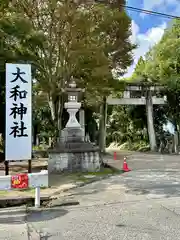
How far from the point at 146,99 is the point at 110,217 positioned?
1727 cm

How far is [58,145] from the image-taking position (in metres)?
11.0

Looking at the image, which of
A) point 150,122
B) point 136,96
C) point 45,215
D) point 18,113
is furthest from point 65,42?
point 150,122

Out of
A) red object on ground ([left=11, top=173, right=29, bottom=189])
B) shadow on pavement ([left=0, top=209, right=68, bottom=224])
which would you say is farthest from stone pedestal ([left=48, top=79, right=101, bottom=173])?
shadow on pavement ([left=0, top=209, right=68, bottom=224])

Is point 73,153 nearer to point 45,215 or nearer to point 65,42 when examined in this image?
point 65,42

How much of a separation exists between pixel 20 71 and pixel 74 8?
5.43 meters

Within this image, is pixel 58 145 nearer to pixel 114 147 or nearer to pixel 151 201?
pixel 151 201

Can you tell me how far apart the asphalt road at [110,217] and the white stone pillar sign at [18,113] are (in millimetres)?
1391

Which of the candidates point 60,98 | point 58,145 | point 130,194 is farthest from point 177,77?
point 130,194

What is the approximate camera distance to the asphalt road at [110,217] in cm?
446

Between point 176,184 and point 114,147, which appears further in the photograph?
point 114,147

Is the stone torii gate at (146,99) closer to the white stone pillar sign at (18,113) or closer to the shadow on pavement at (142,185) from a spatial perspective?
the shadow on pavement at (142,185)

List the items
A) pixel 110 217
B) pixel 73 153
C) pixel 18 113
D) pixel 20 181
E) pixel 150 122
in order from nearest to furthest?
pixel 110 217 < pixel 20 181 < pixel 18 113 < pixel 73 153 < pixel 150 122

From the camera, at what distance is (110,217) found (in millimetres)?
5320

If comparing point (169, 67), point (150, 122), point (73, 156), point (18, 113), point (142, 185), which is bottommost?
point (142, 185)
